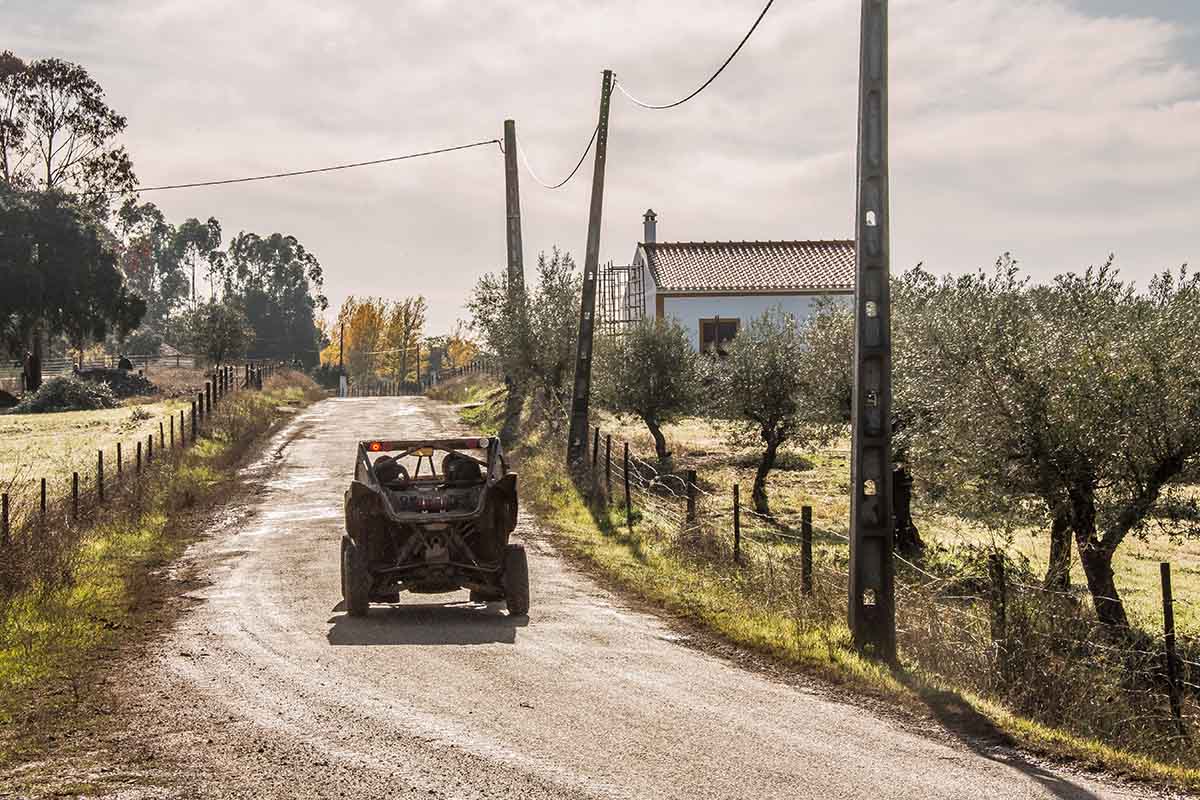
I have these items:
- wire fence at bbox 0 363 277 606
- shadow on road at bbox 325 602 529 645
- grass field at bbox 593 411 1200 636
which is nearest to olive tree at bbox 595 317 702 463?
grass field at bbox 593 411 1200 636

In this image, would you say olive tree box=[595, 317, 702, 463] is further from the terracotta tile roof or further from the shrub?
the shrub

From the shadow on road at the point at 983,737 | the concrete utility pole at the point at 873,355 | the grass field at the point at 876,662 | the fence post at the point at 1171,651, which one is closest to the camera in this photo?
the shadow on road at the point at 983,737

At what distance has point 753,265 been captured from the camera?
183 ft

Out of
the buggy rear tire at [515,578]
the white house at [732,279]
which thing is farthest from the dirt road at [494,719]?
the white house at [732,279]

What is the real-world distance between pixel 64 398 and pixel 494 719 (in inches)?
1868

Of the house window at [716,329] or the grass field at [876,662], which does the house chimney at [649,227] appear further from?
the grass field at [876,662]

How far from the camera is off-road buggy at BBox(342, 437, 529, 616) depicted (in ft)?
39.5

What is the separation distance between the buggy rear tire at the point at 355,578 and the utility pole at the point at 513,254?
21.1 m

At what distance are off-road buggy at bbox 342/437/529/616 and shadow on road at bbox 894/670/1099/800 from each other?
4082 millimetres

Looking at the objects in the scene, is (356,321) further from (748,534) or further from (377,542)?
(377,542)

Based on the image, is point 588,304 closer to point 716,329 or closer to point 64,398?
point 716,329

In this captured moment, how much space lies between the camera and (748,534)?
75.6ft

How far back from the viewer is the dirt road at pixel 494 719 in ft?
23.8

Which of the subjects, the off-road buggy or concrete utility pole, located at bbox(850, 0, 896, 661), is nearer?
concrete utility pole, located at bbox(850, 0, 896, 661)
